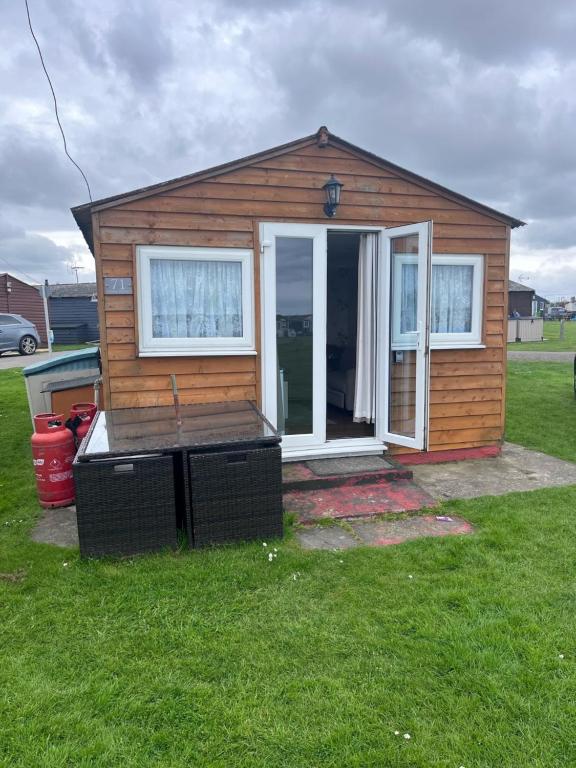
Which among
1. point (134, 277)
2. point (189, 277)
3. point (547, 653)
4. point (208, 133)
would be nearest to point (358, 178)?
point (189, 277)

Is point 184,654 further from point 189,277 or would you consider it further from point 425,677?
point 189,277

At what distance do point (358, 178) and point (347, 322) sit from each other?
2278 mm

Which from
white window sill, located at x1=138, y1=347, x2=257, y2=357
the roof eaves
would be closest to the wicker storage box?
white window sill, located at x1=138, y1=347, x2=257, y2=357

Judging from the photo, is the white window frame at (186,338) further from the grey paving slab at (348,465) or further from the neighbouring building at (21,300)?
the neighbouring building at (21,300)

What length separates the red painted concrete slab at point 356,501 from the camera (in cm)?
381

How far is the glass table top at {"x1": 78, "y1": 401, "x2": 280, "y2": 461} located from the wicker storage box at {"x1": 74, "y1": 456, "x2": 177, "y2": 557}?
92 millimetres

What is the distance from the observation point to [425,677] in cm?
207

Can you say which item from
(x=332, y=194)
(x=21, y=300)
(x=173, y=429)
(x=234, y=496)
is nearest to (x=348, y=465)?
(x=234, y=496)

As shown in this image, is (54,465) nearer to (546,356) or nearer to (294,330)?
(294,330)

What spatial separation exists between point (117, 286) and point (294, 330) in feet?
5.11

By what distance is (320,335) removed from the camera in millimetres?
4777

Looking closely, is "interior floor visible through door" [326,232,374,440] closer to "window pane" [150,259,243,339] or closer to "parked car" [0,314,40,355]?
"window pane" [150,259,243,339]

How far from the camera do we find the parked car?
58.5 ft

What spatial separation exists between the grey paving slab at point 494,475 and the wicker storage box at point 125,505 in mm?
2178
